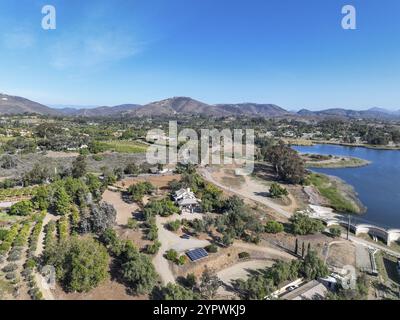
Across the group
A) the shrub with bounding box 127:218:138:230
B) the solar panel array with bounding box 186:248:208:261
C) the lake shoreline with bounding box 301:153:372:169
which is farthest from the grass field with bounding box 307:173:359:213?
the shrub with bounding box 127:218:138:230

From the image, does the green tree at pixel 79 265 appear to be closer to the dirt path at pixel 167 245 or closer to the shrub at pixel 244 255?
the dirt path at pixel 167 245

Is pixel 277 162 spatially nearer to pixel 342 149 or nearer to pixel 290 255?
pixel 290 255

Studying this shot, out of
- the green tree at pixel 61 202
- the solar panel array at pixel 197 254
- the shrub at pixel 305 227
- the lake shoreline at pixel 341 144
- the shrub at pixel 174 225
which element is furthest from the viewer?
the lake shoreline at pixel 341 144

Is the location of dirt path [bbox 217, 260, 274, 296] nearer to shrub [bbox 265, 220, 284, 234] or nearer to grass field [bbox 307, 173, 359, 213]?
shrub [bbox 265, 220, 284, 234]

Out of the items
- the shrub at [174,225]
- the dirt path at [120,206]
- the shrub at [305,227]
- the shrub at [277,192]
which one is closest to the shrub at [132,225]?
the dirt path at [120,206]

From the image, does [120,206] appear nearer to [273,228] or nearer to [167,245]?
[167,245]

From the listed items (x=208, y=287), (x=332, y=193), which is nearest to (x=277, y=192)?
(x=332, y=193)
